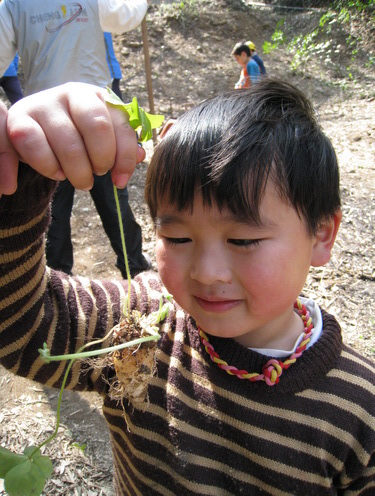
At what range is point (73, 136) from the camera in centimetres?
68

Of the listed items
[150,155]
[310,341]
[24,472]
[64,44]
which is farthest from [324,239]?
[150,155]

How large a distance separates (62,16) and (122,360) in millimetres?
2158

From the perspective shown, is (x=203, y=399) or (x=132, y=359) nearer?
(x=132, y=359)

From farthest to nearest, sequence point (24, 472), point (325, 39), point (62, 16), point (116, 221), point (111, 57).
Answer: point (325, 39) < point (111, 57) < point (116, 221) < point (62, 16) < point (24, 472)

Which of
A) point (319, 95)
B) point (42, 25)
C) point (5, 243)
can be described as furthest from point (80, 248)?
point (319, 95)

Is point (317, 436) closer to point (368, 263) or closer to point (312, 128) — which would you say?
point (312, 128)

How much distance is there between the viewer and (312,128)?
962 millimetres

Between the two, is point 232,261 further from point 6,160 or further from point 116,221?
point 116,221

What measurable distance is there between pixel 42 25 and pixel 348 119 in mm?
3899

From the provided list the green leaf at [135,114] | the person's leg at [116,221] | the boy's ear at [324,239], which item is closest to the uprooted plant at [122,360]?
the green leaf at [135,114]

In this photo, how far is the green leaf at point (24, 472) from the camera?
65 centimetres

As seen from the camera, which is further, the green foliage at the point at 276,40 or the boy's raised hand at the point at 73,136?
the green foliage at the point at 276,40

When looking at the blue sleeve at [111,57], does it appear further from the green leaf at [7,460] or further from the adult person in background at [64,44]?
the green leaf at [7,460]

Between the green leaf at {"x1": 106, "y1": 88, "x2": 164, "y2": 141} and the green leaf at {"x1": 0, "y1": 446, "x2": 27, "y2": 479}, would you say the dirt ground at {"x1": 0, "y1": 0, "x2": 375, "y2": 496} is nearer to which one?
the green leaf at {"x1": 0, "y1": 446, "x2": 27, "y2": 479}
